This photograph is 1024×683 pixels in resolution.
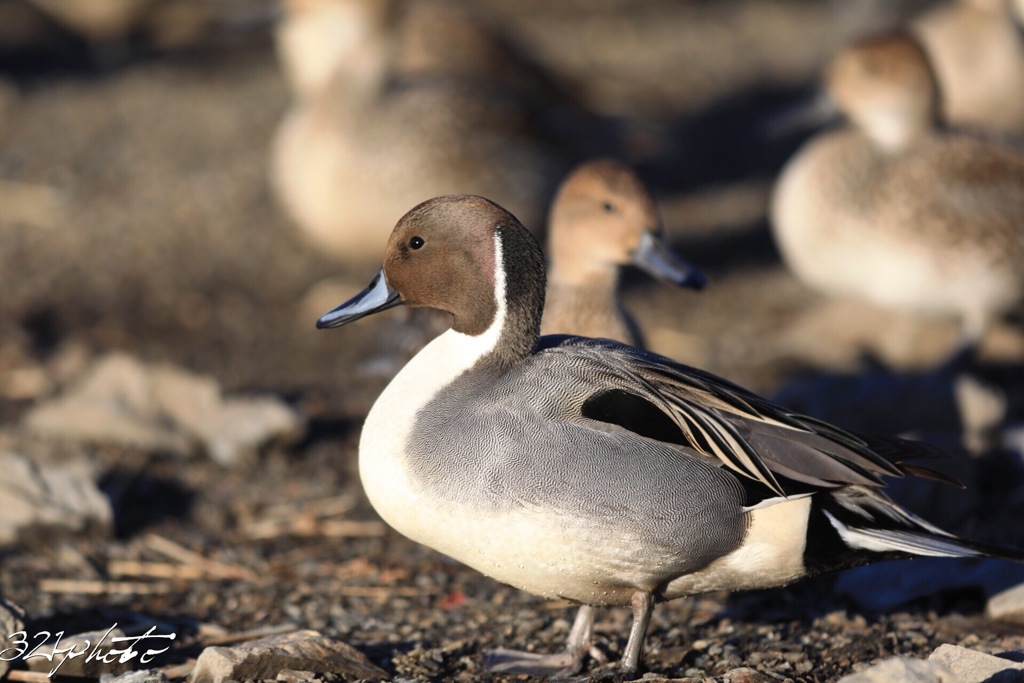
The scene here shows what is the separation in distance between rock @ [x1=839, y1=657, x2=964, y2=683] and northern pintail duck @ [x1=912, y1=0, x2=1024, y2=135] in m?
4.84

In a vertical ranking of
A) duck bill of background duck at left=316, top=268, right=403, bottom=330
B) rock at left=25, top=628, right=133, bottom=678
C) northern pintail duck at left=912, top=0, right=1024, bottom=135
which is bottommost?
rock at left=25, top=628, right=133, bottom=678

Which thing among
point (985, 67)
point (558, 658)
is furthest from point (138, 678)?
point (985, 67)

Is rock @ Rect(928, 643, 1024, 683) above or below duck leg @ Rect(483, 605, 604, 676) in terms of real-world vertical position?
above

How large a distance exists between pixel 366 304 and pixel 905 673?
1388mm

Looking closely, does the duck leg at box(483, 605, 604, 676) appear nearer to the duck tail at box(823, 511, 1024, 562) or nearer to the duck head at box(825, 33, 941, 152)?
the duck tail at box(823, 511, 1024, 562)

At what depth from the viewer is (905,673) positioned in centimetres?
235

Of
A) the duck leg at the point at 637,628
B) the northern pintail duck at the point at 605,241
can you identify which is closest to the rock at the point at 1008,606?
the duck leg at the point at 637,628

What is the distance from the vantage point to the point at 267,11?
6773 mm

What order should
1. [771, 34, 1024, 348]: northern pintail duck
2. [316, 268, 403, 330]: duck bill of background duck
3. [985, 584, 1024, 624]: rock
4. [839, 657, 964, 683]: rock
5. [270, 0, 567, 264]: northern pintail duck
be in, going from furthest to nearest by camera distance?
[270, 0, 567, 264]: northern pintail duck → [771, 34, 1024, 348]: northern pintail duck → [985, 584, 1024, 624]: rock → [316, 268, 403, 330]: duck bill of background duck → [839, 657, 964, 683]: rock

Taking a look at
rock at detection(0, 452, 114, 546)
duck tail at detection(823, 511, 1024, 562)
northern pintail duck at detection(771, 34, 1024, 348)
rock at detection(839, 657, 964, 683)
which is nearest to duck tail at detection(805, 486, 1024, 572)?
duck tail at detection(823, 511, 1024, 562)

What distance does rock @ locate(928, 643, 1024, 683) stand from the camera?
246cm

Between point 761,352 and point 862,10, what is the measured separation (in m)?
4.20

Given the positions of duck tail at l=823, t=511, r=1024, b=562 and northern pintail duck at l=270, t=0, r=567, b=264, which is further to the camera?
northern pintail duck at l=270, t=0, r=567, b=264

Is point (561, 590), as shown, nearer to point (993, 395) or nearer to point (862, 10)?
point (993, 395)
